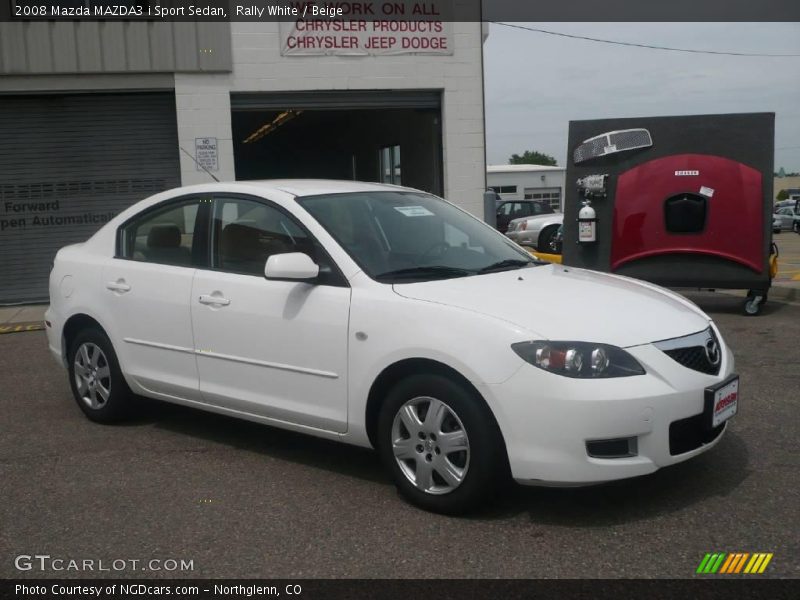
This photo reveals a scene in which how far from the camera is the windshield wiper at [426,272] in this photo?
4648mm

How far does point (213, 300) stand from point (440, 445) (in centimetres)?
170

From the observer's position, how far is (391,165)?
20.8m

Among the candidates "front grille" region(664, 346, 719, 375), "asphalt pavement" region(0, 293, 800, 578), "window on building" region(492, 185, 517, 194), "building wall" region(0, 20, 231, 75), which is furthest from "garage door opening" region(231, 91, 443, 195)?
"window on building" region(492, 185, 517, 194)

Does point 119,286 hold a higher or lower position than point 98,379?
higher

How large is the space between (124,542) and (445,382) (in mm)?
1567

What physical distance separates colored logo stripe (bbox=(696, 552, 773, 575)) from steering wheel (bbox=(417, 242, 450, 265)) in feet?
6.69

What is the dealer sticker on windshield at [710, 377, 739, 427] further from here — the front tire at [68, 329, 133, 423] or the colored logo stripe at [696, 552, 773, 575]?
the front tire at [68, 329, 133, 423]

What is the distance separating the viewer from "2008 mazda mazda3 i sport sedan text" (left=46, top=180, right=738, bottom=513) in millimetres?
3924

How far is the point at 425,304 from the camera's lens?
4.27 m

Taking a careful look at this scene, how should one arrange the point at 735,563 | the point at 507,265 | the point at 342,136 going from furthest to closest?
the point at 342,136 < the point at 507,265 < the point at 735,563

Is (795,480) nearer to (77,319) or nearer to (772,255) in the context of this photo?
(77,319)

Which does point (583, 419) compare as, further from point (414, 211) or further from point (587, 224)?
point (587, 224)

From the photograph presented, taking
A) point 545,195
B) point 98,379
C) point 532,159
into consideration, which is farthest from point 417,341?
point 532,159

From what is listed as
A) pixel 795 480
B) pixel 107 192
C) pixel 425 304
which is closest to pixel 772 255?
pixel 795 480
